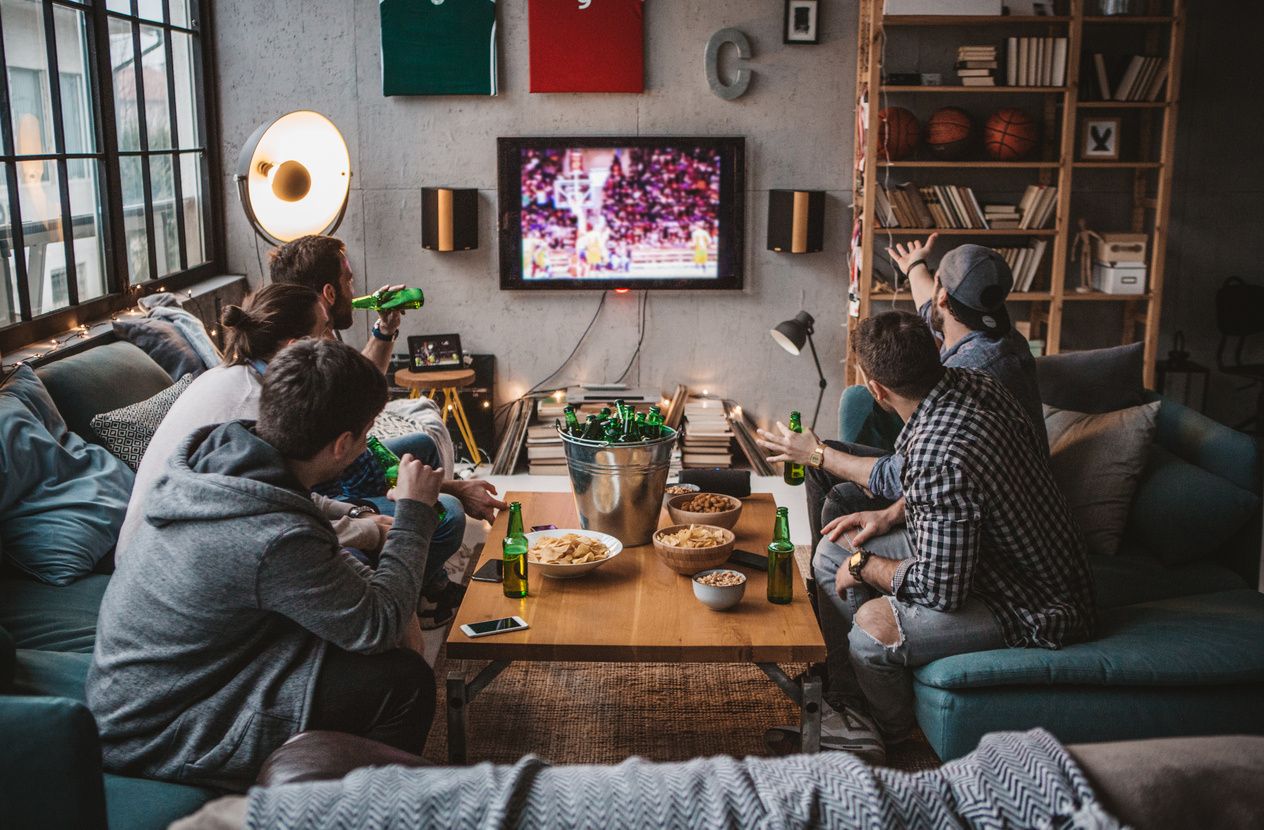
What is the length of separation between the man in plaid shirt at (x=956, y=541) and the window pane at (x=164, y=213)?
3.55m

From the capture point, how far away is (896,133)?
531 centimetres

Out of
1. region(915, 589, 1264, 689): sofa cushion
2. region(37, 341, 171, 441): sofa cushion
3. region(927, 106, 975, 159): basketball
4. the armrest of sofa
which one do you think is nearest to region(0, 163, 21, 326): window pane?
region(37, 341, 171, 441): sofa cushion

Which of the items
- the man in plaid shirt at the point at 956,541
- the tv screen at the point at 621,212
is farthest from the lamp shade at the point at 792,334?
the man in plaid shirt at the point at 956,541

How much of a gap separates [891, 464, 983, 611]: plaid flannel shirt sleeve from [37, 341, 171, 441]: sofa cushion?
235 centimetres

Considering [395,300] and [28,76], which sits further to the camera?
[395,300]

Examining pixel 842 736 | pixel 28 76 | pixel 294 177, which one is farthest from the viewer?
pixel 294 177

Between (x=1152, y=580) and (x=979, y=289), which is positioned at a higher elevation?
(x=979, y=289)

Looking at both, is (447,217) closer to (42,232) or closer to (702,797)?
(42,232)

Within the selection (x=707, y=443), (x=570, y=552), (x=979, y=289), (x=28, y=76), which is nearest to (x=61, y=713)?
(x=570, y=552)

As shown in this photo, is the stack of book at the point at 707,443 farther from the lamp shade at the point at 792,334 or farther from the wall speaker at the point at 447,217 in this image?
the wall speaker at the point at 447,217

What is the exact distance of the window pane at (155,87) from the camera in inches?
194

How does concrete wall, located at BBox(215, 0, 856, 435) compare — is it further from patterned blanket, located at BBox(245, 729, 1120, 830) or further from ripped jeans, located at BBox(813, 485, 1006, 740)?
patterned blanket, located at BBox(245, 729, 1120, 830)

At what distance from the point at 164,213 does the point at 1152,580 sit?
4256 mm

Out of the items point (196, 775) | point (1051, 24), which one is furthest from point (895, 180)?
point (196, 775)
